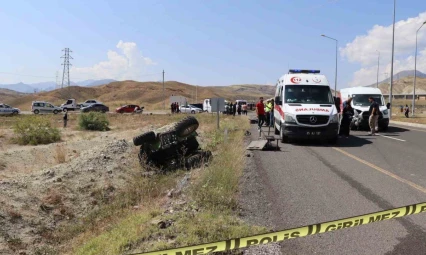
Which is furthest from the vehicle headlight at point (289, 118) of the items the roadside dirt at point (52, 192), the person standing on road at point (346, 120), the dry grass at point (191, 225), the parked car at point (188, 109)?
the parked car at point (188, 109)

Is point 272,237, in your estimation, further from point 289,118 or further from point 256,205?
point 289,118

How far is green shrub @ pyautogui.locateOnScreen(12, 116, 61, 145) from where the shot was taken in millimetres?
24205

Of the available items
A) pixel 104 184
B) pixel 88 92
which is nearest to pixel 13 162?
pixel 104 184

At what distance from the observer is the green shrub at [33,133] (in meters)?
24.2

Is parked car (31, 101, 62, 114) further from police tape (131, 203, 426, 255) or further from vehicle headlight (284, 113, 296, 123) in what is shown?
police tape (131, 203, 426, 255)

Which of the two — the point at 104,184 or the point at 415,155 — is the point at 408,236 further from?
the point at 104,184

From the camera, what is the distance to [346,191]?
7.18m

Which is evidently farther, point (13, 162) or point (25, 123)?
point (25, 123)

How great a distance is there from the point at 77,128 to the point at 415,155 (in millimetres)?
28030

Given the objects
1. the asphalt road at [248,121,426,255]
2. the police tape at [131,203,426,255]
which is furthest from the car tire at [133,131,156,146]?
the police tape at [131,203,426,255]

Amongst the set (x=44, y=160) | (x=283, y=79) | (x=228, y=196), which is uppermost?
(x=283, y=79)

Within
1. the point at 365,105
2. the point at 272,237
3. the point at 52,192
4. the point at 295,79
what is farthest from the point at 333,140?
the point at 272,237

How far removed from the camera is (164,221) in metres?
5.50

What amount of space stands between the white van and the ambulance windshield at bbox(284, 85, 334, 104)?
625 cm
